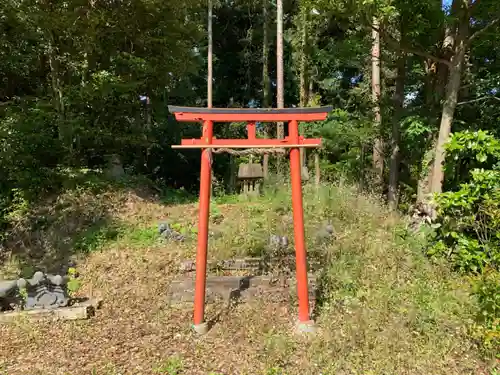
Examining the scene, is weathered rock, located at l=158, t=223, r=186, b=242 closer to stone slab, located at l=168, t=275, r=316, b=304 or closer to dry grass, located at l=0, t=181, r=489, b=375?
dry grass, located at l=0, t=181, r=489, b=375

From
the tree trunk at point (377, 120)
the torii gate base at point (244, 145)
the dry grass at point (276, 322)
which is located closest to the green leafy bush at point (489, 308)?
the dry grass at point (276, 322)

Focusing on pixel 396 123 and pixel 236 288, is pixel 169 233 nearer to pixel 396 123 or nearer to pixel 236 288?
pixel 236 288

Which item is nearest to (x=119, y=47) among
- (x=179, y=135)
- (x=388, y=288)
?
(x=179, y=135)

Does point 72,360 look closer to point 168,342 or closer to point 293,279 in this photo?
point 168,342

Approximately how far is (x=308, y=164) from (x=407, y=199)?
548cm

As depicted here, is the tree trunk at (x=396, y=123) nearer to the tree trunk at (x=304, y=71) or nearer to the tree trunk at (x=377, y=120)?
the tree trunk at (x=377, y=120)

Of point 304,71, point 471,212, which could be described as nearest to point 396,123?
point 471,212

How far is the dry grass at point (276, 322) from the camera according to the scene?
363cm

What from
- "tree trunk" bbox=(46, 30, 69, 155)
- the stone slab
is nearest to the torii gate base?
the stone slab

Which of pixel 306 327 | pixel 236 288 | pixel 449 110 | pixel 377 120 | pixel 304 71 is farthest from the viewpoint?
pixel 304 71

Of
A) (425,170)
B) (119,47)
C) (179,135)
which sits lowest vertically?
(425,170)

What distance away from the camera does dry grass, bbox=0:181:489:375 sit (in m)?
3.63

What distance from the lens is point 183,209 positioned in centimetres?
844

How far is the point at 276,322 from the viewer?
4.33m
